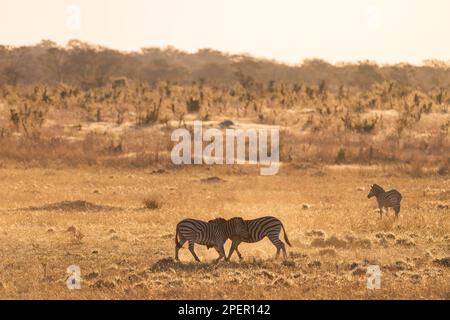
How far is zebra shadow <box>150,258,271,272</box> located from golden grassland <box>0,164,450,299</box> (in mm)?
36

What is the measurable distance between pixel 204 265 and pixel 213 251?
93.0 inches

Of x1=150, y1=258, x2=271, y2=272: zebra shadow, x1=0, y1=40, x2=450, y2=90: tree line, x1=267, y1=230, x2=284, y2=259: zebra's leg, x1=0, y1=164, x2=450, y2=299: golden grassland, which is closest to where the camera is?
x1=0, y1=164, x2=450, y2=299: golden grassland

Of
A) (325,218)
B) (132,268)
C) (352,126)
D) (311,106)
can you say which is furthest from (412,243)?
(311,106)

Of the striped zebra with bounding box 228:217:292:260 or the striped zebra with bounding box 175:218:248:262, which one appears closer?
the striped zebra with bounding box 175:218:248:262

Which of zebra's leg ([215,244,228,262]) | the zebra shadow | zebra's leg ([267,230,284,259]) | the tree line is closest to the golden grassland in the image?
the zebra shadow

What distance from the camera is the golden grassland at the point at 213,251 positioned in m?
14.5

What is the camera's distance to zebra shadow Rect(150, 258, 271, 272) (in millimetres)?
15859

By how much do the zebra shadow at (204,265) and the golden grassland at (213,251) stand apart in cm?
4

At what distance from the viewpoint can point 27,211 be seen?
2431 centimetres

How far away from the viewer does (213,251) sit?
1842 centimetres

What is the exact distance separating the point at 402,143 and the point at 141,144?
39.6 feet

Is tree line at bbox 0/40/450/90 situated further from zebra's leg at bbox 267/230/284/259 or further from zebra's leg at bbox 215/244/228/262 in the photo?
zebra's leg at bbox 215/244/228/262

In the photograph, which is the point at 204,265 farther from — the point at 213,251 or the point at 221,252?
the point at 213,251

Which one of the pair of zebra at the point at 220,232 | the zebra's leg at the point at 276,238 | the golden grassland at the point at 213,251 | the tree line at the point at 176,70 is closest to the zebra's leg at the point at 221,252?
the pair of zebra at the point at 220,232
